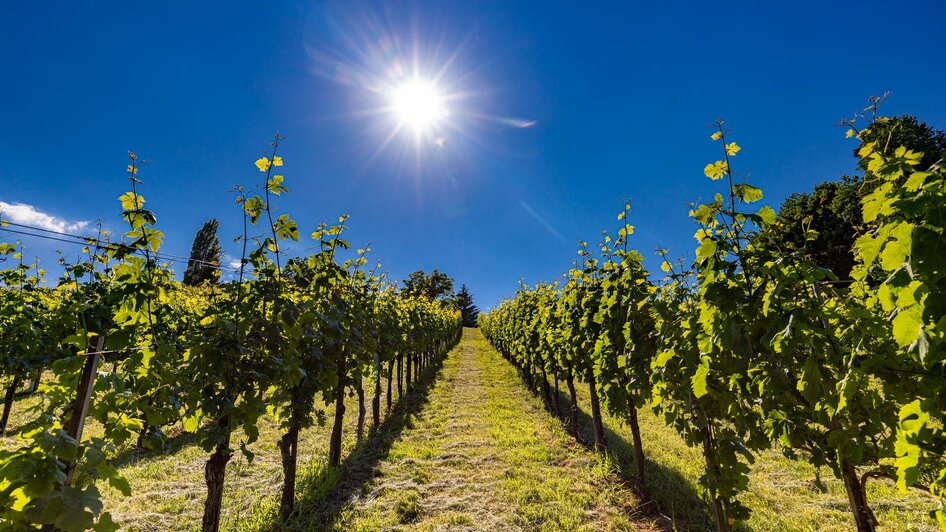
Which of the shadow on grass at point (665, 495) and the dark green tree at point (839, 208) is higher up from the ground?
the dark green tree at point (839, 208)

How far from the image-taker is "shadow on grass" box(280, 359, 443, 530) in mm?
5078

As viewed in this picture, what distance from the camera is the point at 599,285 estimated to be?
6484 millimetres

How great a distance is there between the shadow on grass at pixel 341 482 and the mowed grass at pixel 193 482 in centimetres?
13

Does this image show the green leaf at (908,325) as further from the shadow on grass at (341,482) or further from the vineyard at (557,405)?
the shadow on grass at (341,482)

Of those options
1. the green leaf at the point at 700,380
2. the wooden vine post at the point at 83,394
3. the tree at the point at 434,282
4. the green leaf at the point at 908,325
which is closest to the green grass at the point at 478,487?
the green leaf at the point at 700,380

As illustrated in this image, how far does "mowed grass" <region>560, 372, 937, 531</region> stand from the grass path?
54cm

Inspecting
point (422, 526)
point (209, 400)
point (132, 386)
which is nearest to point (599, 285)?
point (422, 526)

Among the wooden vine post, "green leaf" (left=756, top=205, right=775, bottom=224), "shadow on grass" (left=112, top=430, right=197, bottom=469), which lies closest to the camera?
the wooden vine post

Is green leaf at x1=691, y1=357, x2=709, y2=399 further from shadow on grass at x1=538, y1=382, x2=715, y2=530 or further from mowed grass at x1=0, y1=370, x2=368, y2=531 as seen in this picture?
mowed grass at x1=0, y1=370, x2=368, y2=531

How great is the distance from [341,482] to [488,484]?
2.38m

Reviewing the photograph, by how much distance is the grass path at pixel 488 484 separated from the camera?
16.6 feet

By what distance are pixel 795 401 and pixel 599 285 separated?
3.61m

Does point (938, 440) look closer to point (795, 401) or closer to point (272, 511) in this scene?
point (795, 401)

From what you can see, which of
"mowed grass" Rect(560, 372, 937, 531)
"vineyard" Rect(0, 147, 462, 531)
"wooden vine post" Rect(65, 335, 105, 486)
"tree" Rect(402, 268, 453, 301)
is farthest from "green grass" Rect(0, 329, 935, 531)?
"tree" Rect(402, 268, 453, 301)
